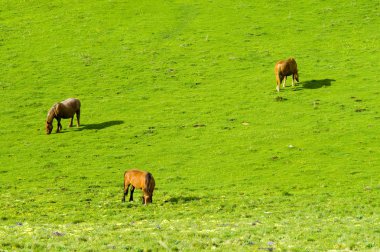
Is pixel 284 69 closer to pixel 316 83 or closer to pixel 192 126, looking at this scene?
pixel 316 83

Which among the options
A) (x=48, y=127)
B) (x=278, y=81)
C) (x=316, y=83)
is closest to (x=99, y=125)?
(x=48, y=127)

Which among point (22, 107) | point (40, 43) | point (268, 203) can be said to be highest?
point (40, 43)

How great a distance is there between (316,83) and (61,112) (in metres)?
18.2

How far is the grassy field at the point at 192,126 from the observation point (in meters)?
21.0

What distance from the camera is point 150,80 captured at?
5144 centimetres

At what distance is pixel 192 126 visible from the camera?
41.2m

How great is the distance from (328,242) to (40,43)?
49.4m

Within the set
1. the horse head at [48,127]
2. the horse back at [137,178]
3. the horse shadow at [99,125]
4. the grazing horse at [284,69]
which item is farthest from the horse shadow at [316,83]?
the horse back at [137,178]

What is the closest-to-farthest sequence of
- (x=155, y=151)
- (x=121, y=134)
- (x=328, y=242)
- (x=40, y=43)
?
1. (x=328, y=242)
2. (x=155, y=151)
3. (x=121, y=134)
4. (x=40, y=43)

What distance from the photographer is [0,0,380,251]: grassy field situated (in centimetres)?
2095

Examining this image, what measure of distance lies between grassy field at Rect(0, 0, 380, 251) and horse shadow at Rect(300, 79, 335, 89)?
0.63 feet

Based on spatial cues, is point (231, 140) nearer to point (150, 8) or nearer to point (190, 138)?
point (190, 138)

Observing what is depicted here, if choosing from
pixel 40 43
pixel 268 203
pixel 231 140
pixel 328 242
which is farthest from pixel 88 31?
pixel 328 242

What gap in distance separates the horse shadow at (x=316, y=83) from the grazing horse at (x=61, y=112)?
1616 centimetres
